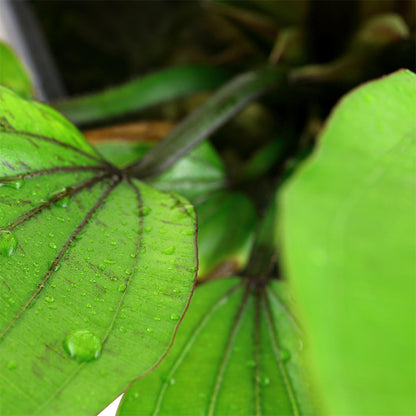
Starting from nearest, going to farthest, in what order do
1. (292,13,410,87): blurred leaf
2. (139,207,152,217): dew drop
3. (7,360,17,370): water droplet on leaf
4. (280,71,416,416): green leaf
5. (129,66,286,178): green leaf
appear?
(280,71,416,416): green leaf < (7,360,17,370): water droplet on leaf < (139,207,152,217): dew drop < (129,66,286,178): green leaf < (292,13,410,87): blurred leaf

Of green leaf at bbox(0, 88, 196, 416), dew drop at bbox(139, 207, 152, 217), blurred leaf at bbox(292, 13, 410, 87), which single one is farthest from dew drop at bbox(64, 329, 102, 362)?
blurred leaf at bbox(292, 13, 410, 87)

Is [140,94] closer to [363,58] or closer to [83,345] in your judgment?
[363,58]

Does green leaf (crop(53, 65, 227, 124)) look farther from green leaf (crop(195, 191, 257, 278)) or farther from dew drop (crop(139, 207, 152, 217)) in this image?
dew drop (crop(139, 207, 152, 217))

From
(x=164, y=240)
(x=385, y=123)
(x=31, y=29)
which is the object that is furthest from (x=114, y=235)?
(x=31, y=29)

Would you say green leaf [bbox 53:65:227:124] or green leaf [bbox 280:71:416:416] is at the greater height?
green leaf [bbox 53:65:227:124]

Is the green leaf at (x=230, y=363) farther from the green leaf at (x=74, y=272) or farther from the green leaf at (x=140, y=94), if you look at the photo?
the green leaf at (x=140, y=94)

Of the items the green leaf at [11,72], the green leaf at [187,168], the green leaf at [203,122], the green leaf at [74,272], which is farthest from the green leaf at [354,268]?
the green leaf at [11,72]

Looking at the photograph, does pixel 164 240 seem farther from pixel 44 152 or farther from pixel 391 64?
pixel 391 64

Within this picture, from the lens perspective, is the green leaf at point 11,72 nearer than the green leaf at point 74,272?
No
